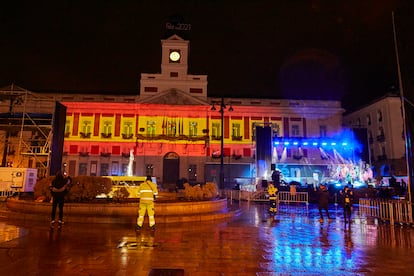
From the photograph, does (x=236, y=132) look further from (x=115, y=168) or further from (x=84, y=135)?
(x=84, y=135)

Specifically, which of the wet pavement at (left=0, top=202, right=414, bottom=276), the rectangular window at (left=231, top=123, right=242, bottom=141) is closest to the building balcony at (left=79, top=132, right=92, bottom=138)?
the rectangular window at (left=231, top=123, right=242, bottom=141)

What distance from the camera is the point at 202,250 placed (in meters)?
6.83

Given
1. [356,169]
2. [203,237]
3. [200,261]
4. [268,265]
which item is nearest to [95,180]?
[203,237]

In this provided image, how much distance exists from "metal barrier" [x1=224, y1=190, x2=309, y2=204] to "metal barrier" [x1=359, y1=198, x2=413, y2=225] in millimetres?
6045

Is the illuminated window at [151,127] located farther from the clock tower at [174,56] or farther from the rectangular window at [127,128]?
the clock tower at [174,56]

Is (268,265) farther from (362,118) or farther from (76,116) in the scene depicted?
(362,118)

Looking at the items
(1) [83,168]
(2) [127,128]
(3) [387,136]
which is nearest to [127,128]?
(2) [127,128]

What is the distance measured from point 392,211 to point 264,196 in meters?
11.0

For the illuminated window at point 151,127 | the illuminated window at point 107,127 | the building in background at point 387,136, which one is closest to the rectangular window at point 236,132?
the illuminated window at point 151,127

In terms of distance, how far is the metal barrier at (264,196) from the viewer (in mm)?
20483

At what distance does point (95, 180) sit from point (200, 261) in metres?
7.45

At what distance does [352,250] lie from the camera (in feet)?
23.4

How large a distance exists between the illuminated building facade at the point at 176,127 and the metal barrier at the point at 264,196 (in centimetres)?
1521

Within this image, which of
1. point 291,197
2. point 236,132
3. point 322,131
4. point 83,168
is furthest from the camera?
point 322,131
